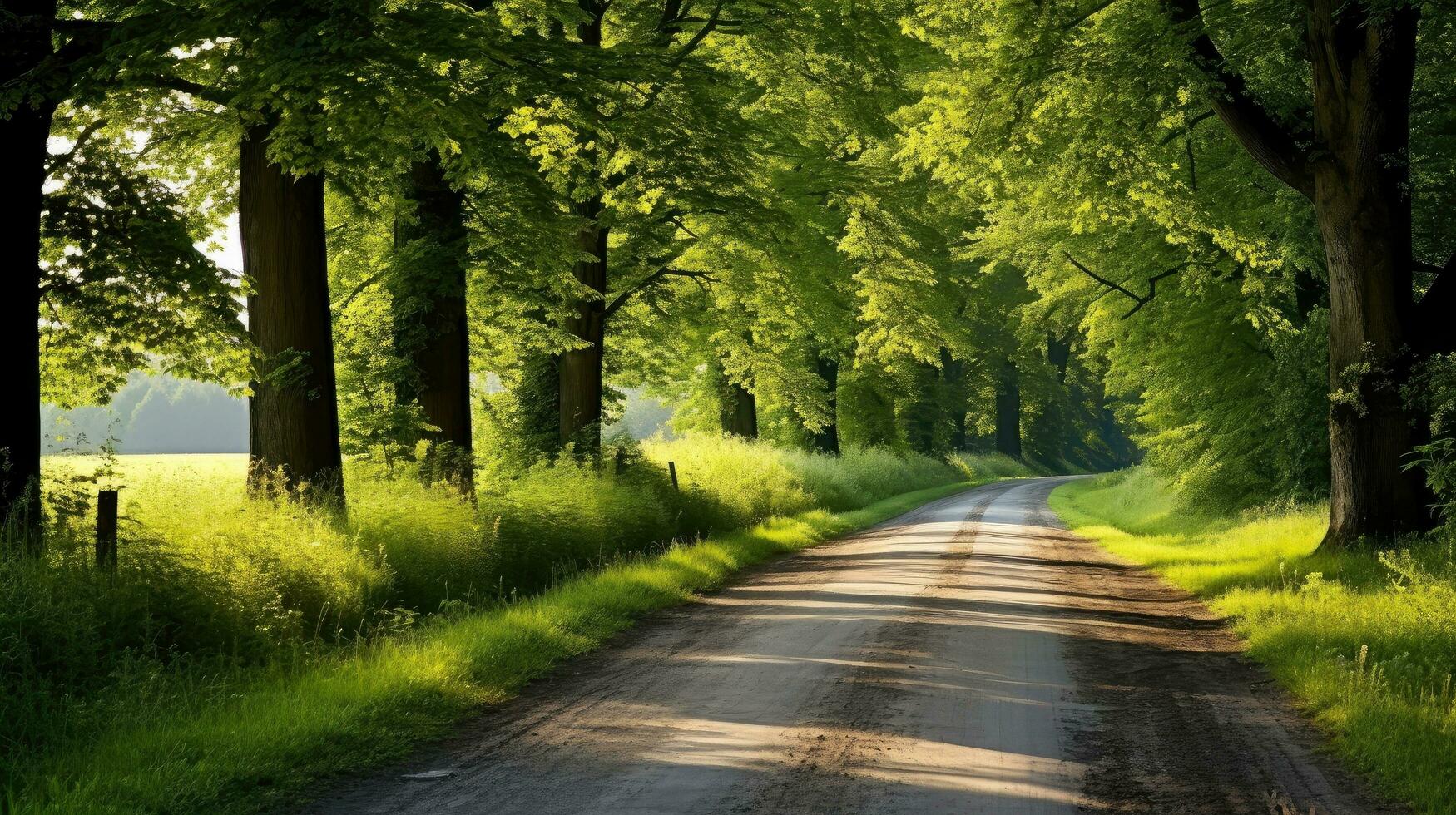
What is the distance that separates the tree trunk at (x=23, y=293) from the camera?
30.5ft

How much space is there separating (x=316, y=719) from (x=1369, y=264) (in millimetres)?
12884

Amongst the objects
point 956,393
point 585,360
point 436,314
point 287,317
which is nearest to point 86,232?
point 287,317

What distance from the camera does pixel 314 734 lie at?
23.2ft

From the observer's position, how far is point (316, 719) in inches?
287

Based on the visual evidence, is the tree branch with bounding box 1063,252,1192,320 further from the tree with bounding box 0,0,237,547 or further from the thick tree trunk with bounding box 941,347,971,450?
the thick tree trunk with bounding box 941,347,971,450

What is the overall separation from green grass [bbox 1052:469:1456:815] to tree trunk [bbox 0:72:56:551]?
9207 mm

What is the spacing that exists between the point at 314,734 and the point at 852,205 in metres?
17.0

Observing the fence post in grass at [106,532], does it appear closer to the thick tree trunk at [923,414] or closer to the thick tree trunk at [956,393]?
the thick tree trunk at [923,414]

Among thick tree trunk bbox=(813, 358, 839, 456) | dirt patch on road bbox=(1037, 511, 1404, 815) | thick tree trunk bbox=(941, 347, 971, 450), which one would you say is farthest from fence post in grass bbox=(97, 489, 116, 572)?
thick tree trunk bbox=(941, 347, 971, 450)

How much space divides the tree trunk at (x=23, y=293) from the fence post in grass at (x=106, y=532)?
72 cm

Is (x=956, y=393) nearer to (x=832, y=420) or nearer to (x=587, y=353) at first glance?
(x=832, y=420)

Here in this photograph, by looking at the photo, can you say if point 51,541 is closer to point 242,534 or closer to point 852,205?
point 242,534

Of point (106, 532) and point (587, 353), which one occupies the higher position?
point (587, 353)

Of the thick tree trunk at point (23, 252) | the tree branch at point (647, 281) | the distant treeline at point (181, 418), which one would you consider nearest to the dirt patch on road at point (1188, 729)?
the thick tree trunk at point (23, 252)
